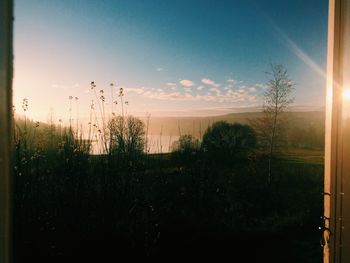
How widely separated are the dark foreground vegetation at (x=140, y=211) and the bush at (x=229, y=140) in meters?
0.25

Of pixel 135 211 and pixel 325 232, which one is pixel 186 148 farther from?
pixel 325 232

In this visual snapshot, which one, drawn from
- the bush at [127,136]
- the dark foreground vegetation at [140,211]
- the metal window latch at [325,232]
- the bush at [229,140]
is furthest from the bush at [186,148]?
the metal window latch at [325,232]

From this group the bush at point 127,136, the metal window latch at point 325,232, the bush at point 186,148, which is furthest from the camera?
the bush at point 186,148

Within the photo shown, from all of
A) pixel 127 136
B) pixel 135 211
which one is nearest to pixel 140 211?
pixel 135 211

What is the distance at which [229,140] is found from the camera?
5.77 metres

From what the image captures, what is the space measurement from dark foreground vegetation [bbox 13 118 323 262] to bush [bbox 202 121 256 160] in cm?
25

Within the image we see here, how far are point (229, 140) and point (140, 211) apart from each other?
2.80m

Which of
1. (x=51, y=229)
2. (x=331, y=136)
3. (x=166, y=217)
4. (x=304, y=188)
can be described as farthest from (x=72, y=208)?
(x=304, y=188)

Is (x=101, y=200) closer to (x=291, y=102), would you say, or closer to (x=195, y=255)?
(x=195, y=255)

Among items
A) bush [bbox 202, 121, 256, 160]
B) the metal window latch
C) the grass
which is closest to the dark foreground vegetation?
the grass

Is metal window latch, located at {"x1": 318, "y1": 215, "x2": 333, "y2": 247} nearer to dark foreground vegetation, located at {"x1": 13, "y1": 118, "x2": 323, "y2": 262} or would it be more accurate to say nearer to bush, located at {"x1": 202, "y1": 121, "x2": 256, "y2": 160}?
dark foreground vegetation, located at {"x1": 13, "y1": 118, "x2": 323, "y2": 262}

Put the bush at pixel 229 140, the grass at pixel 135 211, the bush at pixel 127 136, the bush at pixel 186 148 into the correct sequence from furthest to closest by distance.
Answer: the bush at pixel 229 140 < the bush at pixel 186 148 < the bush at pixel 127 136 < the grass at pixel 135 211

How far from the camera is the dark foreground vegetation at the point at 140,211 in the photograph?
2.78 metres

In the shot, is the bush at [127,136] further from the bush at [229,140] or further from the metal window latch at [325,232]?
the metal window latch at [325,232]
